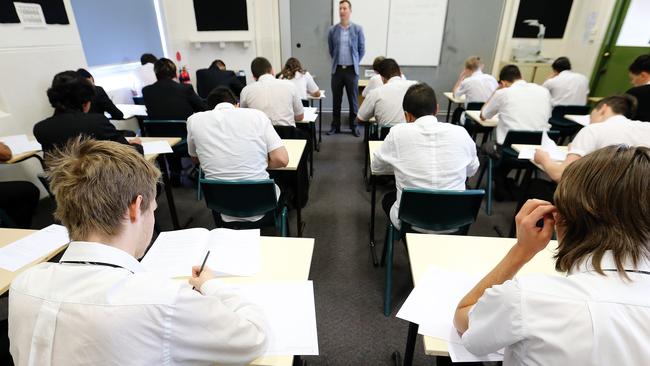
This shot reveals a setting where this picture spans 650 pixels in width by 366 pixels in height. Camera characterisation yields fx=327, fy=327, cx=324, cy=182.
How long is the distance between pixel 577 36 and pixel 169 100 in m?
6.82

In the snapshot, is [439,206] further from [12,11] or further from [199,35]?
[199,35]

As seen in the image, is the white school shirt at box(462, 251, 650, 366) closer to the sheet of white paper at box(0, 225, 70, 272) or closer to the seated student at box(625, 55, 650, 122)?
the sheet of white paper at box(0, 225, 70, 272)

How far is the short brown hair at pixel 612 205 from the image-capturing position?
654 mm

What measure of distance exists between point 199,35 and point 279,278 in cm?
626

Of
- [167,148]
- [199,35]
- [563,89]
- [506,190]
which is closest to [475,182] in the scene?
[506,190]

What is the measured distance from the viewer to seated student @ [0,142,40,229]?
2445 mm

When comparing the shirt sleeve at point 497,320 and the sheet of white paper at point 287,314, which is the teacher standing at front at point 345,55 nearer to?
the sheet of white paper at point 287,314

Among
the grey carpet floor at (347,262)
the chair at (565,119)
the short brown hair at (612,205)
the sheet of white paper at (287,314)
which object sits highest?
the short brown hair at (612,205)

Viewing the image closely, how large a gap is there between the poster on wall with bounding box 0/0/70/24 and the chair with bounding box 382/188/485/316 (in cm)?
395

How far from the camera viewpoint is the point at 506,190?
11.7 ft

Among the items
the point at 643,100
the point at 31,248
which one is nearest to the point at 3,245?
the point at 31,248

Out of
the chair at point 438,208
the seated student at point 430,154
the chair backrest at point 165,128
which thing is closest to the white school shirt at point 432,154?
the seated student at point 430,154

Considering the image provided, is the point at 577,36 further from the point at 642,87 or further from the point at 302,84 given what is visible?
the point at 302,84

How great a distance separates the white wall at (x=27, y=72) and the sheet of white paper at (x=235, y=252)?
10.3 feet
